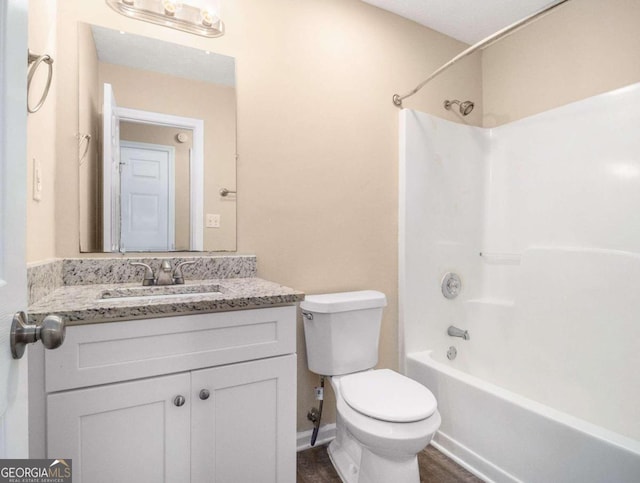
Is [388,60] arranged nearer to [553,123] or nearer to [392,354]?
[553,123]

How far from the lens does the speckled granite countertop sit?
90 cm

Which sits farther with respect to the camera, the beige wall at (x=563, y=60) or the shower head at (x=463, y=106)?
the shower head at (x=463, y=106)

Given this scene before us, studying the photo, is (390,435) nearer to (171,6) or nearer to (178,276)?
(178,276)

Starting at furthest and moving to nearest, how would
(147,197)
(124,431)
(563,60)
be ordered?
(563,60), (147,197), (124,431)

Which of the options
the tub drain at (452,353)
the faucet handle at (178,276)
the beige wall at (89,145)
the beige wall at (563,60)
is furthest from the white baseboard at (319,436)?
the beige wall at (563,60)

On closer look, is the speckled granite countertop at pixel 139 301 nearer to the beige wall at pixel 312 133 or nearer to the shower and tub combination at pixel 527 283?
the beige wall at pixel 312 133

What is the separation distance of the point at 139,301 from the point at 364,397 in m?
0.91

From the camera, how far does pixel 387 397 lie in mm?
1348

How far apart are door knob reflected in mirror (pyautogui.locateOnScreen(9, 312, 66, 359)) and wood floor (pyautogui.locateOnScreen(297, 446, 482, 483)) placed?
143cm

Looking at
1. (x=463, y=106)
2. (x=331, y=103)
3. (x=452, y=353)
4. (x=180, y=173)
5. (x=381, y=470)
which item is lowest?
(x=381, y=470)

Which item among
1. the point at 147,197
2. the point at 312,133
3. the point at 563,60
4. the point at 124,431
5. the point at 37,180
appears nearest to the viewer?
the point at 124,431

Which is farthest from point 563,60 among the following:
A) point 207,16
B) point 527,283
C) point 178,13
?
point 178,13

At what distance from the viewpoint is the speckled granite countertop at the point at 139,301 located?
0.90 m

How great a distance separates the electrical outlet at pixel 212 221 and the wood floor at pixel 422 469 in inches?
49.2
